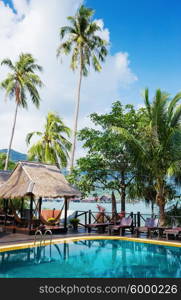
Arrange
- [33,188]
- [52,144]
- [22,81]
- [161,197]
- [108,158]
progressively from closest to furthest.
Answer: [33,188] < [161,197] < [108,158] < [22,81] < [52,144]

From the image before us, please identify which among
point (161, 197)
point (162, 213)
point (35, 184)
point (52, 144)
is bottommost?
point (162, 213)

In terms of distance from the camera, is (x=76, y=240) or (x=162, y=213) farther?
(x=162, y=213)

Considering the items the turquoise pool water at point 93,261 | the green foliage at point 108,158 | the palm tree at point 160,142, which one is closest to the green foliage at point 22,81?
the green foliage at point 108,158

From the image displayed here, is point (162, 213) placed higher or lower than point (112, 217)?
higher

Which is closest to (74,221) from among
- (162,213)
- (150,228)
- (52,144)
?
(150,228)

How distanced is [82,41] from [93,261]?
59.6 ft

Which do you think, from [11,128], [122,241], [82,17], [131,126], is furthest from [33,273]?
[82,17]

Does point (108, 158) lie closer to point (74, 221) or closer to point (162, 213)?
point (74, 221)

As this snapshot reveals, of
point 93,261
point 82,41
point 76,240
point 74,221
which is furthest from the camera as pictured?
point 82,41

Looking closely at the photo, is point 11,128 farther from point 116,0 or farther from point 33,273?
point 33,273

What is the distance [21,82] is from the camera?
76.7 ft

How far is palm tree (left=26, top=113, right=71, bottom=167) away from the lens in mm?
27486

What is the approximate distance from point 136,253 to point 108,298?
546cm

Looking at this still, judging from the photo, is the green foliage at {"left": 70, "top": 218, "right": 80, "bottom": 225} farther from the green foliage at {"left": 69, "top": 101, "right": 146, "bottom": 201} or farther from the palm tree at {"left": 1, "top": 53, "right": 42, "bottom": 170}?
the palm tree at {"left": 1, "top": 53, "right": 42, "bottom": 170}
